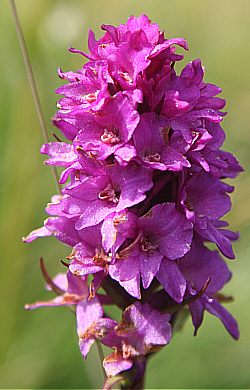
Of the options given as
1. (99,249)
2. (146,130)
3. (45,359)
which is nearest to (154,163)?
(146,130)

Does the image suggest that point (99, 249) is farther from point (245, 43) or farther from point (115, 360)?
point (245, 43)

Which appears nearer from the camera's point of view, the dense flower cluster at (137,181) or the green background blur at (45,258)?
the dense flower cluster at (137,181)

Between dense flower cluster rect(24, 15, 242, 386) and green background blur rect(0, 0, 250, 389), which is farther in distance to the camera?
green background blur rect(0, 0, 250, 389)

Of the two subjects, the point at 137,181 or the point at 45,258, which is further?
the point at 45,258
